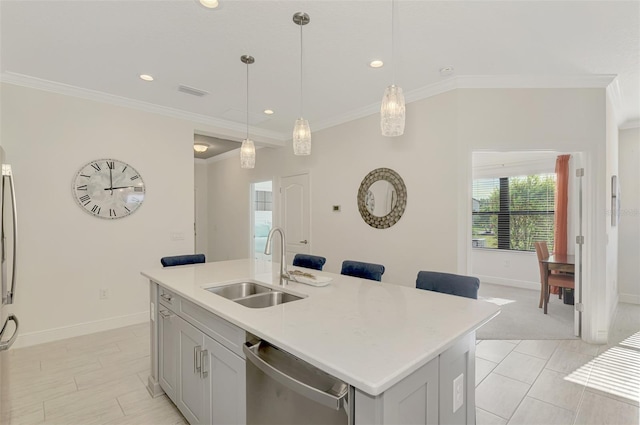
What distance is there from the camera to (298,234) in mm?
5238

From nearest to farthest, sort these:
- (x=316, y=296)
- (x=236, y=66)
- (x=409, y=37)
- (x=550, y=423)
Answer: (x=316, y=296) < (x=550, y=423) < (x=409, y=37) < (x=236, y=66)

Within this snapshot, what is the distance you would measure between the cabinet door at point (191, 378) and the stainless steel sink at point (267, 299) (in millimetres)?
350

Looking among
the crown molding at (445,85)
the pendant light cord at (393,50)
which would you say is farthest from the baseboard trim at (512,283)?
the pendant light cord at (393,50)

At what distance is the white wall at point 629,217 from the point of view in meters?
4.66

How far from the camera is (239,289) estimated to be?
7.54ft

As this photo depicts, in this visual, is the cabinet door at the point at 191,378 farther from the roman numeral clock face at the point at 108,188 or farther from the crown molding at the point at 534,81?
the crown molding at the point at 534,81

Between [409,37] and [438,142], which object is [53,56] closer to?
[409,37]

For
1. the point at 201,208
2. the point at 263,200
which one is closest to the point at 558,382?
the point at 263,200

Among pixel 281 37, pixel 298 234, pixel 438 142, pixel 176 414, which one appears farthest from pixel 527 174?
pixel 176 414

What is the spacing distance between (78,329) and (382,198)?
12.8 feet

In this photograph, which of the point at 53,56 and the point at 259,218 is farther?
the point at 259,218

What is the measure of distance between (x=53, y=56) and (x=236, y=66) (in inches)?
63.1

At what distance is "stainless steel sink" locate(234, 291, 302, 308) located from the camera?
80.4 inches

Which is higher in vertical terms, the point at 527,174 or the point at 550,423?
the point at 527,174
